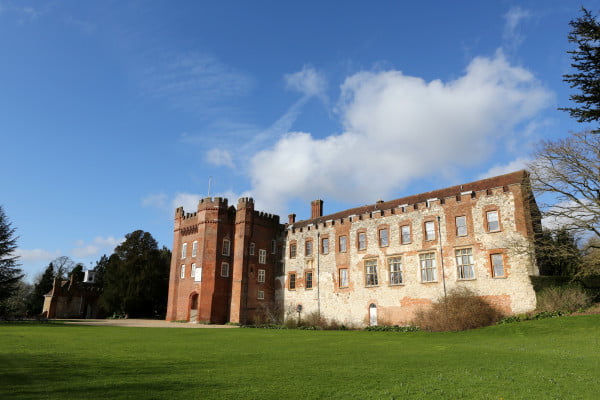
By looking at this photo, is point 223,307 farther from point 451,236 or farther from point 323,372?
point 323,372

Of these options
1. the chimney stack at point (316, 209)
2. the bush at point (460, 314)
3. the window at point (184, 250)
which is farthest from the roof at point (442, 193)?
the window at point (184, 250)

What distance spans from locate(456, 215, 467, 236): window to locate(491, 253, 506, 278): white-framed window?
2.52 m

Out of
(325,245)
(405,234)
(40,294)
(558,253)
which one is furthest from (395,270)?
(40,294)

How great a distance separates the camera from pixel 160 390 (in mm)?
7695

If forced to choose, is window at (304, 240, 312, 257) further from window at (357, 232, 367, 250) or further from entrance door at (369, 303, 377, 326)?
entrance door at (369, 303, 377, 326)

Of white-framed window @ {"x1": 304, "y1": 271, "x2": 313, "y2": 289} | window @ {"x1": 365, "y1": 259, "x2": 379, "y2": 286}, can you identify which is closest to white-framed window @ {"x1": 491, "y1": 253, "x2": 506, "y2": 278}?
window @ {"x1": 365, "y1": 259, "x2": 379, "y2": 286}

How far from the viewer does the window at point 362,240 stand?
3418cm

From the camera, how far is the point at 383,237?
32.9 meters

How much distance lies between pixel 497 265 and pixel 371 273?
9.77 m

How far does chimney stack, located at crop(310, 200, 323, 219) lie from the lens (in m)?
43.2

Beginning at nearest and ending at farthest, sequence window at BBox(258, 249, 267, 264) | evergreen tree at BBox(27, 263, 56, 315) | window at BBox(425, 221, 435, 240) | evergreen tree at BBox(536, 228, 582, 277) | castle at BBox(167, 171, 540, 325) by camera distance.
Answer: evergreen tree at BBox(536, 228, 582, 277) < castle at BBox(167, 171, 540, 325) < window at BBox(425, 221, 435, 240) < window at BBox(258, 249, 267, 264) < evergreen tree at BBox(27, 263, 56, 315)

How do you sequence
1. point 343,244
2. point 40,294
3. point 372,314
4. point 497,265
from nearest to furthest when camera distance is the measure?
→ point 497,265, point 372,314, point 343,244, point 40,294

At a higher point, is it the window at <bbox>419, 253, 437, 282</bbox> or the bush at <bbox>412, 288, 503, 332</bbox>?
the window at <bbox>419, 253, 437, 282</bbox>

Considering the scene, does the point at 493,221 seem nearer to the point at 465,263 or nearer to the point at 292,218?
the point at 465,263
